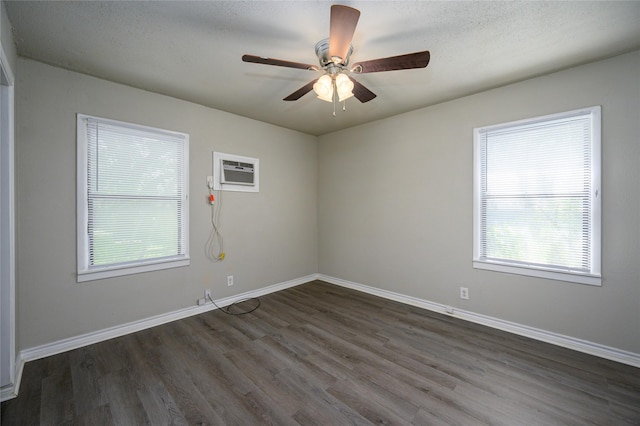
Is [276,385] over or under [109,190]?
under

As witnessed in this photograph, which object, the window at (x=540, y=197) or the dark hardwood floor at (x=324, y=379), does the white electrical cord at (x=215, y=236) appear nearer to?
the dark hardwood floor at (x=324, y=379)

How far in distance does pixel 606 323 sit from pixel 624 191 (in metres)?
1.13

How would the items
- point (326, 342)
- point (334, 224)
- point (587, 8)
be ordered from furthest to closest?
1. point (334, 224)
2. point (326, 342)
3. point (587, 8)

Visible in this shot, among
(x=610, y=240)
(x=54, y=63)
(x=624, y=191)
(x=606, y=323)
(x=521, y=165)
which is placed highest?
(x=54, y=63)

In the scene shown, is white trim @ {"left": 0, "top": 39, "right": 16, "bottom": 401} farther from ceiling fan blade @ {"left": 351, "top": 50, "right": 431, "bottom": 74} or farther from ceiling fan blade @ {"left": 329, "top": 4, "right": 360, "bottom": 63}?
ceiling fan blade @ {"left": 351, "top": 50, "right": 431, "bottom": 74}

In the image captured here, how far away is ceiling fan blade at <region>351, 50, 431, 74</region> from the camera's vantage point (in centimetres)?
163

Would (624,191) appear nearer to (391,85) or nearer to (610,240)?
(610,240)

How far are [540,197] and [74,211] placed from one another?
4434mm

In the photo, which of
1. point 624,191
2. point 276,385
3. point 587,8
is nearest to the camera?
point 587,8

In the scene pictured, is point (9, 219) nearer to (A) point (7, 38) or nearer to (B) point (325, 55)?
(A) point (7, 38)

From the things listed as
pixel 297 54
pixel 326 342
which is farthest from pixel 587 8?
pixel 326 342

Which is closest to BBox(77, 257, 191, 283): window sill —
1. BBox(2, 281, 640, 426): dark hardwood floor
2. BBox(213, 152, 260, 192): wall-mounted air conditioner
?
BBox(2, 281, 640, 426): dark hardwood floor

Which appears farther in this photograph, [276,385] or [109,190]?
[109,190]

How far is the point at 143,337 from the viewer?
2600 millimetres
